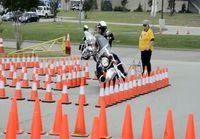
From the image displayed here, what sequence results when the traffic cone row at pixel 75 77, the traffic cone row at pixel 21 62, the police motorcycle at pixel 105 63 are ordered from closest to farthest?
the police motorcycle at pixel 105 63 → the traffic cone row at pixel 75 77 → the traffic cone row at pixel 21 62

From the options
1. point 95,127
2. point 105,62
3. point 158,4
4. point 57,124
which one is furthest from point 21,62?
point 158,4

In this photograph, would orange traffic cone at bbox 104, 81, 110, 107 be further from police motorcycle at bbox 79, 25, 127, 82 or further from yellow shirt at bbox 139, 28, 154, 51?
yellow shirt at bbox 139, 28, 154, 51

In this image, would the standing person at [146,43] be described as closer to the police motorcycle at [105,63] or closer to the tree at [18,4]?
the police motorcycle at [105,63]

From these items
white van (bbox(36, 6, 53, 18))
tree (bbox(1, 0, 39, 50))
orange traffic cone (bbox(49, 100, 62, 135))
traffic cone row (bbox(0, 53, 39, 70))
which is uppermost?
tree (bbox(1, 0, 39, 50))

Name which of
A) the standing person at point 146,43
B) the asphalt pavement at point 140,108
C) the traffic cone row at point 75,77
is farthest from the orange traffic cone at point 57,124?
the standing person at point 146,43

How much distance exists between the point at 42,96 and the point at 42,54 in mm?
13300

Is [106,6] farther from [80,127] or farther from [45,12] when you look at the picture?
[80,127]

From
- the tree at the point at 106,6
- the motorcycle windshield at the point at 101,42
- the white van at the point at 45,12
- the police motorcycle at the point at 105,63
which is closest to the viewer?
the police motorcycle at the point at 105,63

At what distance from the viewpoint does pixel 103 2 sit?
94125mm

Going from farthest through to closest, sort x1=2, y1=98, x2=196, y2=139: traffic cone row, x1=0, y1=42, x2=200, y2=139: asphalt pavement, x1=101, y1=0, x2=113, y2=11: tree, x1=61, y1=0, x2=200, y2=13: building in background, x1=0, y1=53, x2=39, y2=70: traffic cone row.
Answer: x1=101, y1=0, x2=113, y2=11: tree → x1=61, y1=0, x2=200, y2=13: building in background → x1=0, y1=53, x2=39, y2=70: traffic cone row → x1=0, y1=42, x2=200, y2=139: asphalt pavement → x1=2, y1=98, x2=196, y2=139: traffic cone row

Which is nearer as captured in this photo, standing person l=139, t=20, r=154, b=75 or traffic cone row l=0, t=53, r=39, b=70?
standing person l=139, t=20, r=154, b=75

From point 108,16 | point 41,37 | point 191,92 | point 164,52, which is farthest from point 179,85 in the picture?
point 108,16

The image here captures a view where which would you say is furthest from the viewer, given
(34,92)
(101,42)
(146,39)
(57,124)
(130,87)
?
(146,39)

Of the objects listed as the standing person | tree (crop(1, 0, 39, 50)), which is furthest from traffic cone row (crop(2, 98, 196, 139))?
tree (crop(1, 0, 39, 50))
